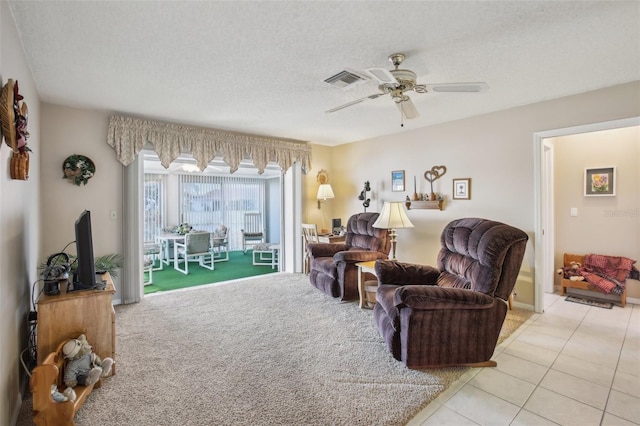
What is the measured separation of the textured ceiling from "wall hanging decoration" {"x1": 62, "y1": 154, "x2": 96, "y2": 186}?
61 cm

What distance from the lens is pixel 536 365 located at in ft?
8.12

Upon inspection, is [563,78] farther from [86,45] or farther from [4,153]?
[4,153]

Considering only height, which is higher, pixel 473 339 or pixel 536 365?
pixel 473 339

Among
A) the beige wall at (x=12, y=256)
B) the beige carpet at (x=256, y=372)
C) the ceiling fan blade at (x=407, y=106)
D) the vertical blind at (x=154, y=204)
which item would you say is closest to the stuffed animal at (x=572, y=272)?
the beige carpet at (x=256, y=372)

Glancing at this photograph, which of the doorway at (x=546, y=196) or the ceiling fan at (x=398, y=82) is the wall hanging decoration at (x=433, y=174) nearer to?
the doorway at (x=546, y=196)

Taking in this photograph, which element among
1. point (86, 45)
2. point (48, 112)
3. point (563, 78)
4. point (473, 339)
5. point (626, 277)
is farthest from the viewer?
point (626, 277)

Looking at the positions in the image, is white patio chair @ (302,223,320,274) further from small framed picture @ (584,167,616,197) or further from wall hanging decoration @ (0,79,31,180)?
small framed picture @ (584,167,616,197)

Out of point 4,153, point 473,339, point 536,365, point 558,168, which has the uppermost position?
point 558,168

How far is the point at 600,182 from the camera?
13.6 ft

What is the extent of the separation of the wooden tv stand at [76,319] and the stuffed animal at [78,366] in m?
0.14

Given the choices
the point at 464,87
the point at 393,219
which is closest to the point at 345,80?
the point at 464,87

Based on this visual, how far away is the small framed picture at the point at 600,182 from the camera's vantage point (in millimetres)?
4062

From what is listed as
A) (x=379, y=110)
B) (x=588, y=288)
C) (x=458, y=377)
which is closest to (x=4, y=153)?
(x=458, y=377)

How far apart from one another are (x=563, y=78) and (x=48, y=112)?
5278mm
